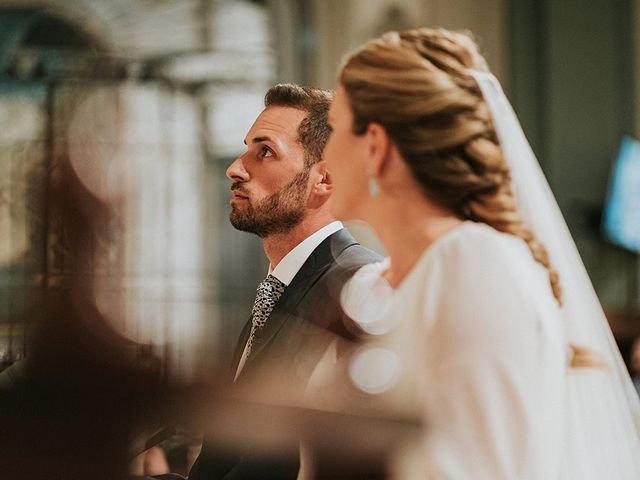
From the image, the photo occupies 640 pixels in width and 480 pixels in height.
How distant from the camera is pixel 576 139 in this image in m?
3.39

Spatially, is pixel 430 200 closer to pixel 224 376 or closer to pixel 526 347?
pixel 526 347

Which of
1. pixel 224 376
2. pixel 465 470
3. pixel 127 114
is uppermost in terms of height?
pixel 127 114

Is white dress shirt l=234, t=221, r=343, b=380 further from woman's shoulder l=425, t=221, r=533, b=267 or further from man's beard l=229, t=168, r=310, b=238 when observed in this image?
woman's shoulder l=425, t=221, r=533, b=267

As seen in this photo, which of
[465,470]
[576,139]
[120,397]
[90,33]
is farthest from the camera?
[576,139]

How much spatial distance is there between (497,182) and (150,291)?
0.36m

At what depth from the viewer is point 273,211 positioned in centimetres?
74

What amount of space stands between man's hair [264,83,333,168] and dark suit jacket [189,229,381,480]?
8 centimetres

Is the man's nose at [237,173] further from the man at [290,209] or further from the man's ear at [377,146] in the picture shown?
the man's ear at [377,146]

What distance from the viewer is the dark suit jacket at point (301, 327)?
53 cm

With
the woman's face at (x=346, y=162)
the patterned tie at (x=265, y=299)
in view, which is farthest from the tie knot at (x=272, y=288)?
the woman's face at (x=346, y=162)

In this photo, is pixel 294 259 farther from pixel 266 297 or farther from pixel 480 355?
pixel 480 355

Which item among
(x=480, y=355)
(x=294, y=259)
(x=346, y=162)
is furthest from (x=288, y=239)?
(x=480, y=355)

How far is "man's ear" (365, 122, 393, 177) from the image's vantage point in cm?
62

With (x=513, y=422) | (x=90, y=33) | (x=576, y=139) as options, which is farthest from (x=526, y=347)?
(x=576, y=139)
